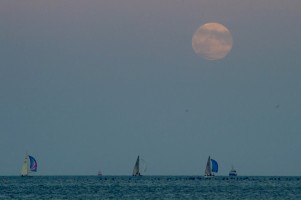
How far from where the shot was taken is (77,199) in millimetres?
136000

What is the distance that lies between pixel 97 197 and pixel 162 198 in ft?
39.2

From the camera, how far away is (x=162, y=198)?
13825 cm

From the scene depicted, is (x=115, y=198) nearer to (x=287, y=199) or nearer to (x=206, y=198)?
(x=206, y=198)

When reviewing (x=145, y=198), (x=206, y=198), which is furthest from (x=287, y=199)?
(x=145, y=198)

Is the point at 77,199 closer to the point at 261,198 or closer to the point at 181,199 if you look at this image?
the point at 181,199

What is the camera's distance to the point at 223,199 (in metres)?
135

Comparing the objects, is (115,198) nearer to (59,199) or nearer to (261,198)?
(59,199)

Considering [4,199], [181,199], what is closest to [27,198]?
[4,199]

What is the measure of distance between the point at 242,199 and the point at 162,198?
1390 centimetres

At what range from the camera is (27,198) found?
139 metres

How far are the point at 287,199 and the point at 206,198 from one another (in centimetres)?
1415

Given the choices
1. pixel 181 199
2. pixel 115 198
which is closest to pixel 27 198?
pixel 115 198

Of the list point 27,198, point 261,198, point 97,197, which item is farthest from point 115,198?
point 261,198

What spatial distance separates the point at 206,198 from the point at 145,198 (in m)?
10.5
